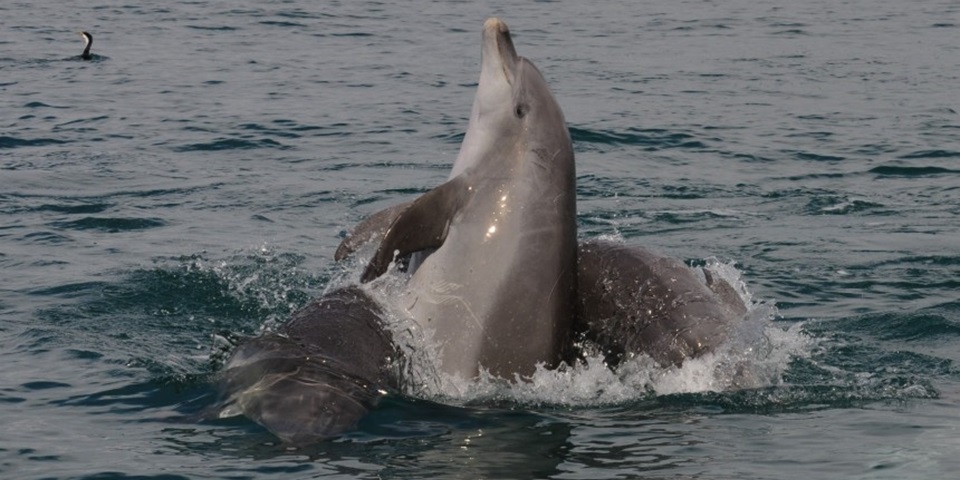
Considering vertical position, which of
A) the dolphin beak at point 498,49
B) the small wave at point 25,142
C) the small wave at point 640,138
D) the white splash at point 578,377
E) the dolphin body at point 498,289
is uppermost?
the dolphin beak at point 498,49

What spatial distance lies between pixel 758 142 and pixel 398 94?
7355 mm

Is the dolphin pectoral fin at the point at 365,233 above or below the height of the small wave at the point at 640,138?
above

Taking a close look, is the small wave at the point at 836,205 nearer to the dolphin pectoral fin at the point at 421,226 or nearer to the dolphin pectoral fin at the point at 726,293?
the dolphin pectoral fin at the point at 726,293

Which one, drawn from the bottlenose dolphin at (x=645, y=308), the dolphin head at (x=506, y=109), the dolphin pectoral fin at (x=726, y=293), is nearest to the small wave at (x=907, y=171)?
the dolphin pectoral fin at (x=726, y=293)

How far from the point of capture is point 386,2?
43406 millimetres

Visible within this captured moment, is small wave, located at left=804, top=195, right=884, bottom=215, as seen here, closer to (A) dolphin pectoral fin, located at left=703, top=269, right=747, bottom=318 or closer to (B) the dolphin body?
(A) dolphin pectoral fin, located at left=703, top=269, right=747, bottom=318

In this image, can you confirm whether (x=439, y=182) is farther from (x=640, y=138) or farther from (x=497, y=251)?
(x=497, y=251)

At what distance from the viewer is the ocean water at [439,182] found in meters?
9.51

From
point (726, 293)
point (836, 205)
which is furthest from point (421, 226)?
point (836, 205)

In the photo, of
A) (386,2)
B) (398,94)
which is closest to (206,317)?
(398,94)

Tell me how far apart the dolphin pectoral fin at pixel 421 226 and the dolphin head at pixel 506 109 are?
0.33 metres

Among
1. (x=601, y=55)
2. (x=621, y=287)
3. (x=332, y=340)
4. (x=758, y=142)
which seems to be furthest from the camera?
(x=601, y=55)

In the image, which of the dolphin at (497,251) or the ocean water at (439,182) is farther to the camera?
the dolphin at (497,251)

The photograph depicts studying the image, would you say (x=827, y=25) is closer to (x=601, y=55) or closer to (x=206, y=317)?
(x=601, y=55)
